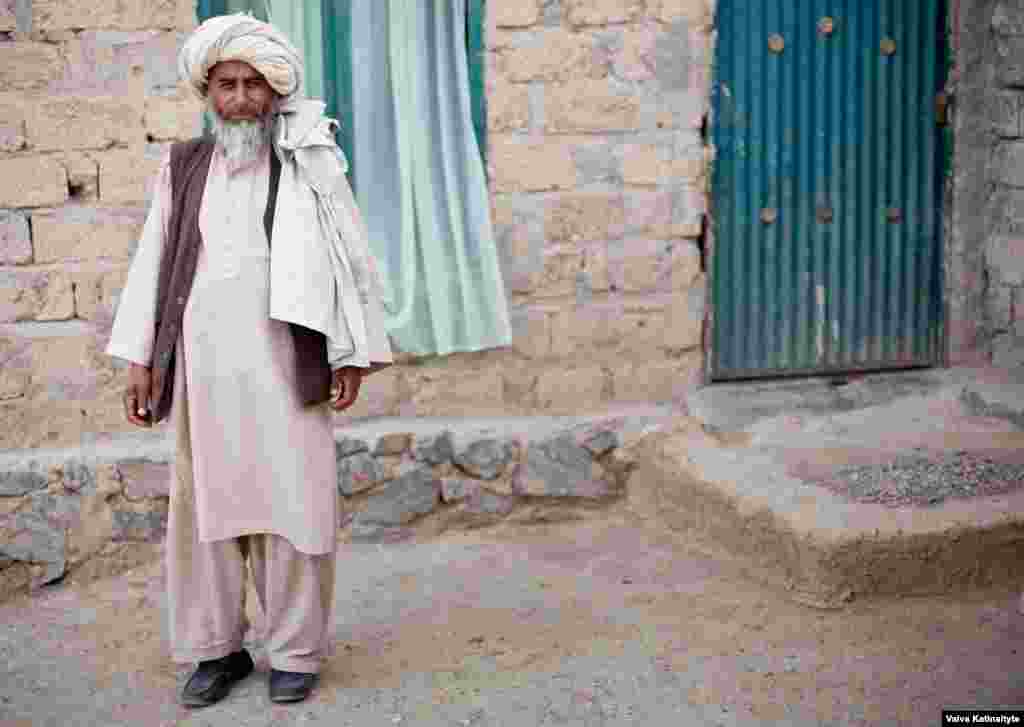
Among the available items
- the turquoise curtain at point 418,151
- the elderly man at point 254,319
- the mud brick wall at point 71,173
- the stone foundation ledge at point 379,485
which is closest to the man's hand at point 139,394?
the elderly man at point 254,319

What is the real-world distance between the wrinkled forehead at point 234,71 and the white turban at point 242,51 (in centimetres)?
2

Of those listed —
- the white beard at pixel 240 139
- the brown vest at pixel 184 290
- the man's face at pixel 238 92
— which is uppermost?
the man's face at pixel 238 92

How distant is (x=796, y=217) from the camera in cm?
647

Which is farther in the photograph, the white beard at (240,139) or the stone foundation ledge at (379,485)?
the stone foundation ledge at (379,485)

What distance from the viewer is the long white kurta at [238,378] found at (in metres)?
4.34

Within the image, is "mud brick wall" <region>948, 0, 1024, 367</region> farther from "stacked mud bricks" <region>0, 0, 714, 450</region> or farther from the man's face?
the man's face

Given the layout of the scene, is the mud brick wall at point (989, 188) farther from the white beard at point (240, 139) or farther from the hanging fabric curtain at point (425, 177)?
the white beard at point (240, 139)

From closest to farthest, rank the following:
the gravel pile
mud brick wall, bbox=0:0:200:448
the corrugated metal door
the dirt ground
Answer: the dirt ground → the gravel pile → mud brick wall, bbox=0:0:200:448 → the corrugated metal door

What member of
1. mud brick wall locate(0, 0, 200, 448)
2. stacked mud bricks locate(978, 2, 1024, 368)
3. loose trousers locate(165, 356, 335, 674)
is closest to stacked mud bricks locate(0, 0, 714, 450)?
mud brick wall locate(0, 0, 200, 448)

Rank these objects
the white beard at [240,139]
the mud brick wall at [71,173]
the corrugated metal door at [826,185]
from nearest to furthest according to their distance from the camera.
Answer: the white beard at [240,139] < the mud brick wall at [71,173] < the corrugated metal door at [826,185]

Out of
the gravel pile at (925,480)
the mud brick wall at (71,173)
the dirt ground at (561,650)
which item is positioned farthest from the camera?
the mud brick wall at (71,173)

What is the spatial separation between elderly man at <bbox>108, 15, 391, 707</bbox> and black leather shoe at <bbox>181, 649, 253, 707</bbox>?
249 millimetres

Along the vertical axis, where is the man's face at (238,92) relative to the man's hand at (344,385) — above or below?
above

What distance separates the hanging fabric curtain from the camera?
234 inches
